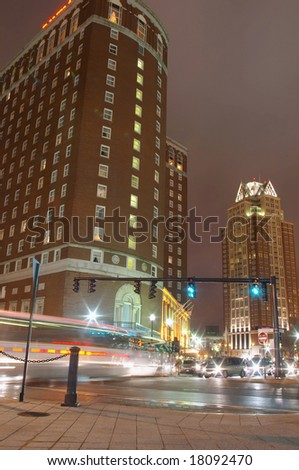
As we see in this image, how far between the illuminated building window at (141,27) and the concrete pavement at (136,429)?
68.6m

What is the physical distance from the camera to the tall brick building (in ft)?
174

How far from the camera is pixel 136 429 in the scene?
7844 millimetres

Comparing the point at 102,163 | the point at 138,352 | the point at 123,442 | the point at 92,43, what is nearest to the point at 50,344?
the point at 138,352

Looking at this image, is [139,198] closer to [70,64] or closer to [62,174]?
[62,174]

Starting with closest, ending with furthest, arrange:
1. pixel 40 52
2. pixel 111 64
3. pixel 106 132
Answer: pixel 106 132, pixel 111 64, pixel 40 52

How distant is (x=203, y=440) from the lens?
23.3 ft

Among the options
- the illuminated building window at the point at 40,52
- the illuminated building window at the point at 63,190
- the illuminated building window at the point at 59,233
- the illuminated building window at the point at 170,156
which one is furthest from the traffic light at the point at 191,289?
the illuminated building window at the point at 170,156

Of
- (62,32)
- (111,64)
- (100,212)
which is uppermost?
(62,32)

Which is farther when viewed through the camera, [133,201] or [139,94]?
[139,94]

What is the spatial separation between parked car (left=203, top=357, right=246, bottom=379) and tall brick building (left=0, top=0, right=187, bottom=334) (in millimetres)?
18551

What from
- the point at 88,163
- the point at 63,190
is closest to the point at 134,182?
the point at 88,163

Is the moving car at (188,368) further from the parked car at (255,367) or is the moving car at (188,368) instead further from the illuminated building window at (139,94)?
the illuminated building window at (139,94)

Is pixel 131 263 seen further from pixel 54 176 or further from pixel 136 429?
pixel 136 429

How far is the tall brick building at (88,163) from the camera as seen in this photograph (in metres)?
53.2
